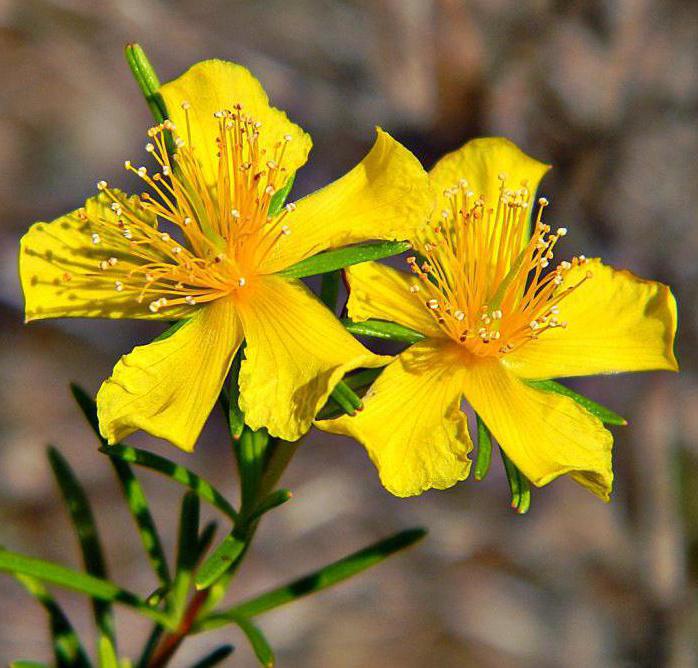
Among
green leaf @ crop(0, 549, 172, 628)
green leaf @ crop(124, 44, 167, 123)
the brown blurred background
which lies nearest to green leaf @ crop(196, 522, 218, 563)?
green leaf @ crop(0, 549, 172, 628)

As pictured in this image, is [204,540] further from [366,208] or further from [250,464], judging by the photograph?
[366,208]

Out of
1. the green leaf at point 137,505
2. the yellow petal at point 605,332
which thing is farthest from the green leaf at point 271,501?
the yellow petal at point 605,332

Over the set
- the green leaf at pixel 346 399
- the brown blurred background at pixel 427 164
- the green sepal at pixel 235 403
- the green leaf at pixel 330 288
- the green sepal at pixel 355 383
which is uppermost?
the green leaf at pixel 330 288

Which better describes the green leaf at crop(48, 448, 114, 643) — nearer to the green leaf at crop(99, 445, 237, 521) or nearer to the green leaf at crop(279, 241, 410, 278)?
the green leaf at crop(99, 445, 237, 521)

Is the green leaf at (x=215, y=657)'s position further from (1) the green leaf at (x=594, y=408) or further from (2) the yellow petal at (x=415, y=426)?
(1) the green leaf at (x=594, y=408)

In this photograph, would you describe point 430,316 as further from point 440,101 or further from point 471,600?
point 440,101

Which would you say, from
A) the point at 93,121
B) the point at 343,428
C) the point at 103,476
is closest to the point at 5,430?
the point at 103,476
